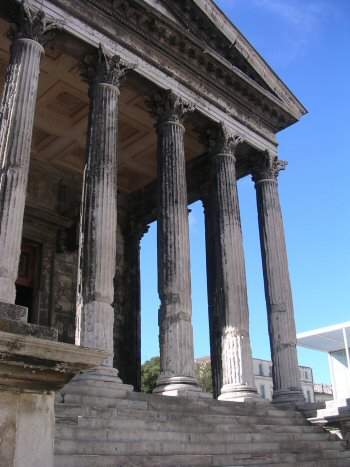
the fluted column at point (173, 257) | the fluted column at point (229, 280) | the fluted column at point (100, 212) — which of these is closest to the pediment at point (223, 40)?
the fluted column at point (173, 257)

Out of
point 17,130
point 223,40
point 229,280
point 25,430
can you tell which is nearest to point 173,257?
point 229,280

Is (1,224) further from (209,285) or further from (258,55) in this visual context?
(258,55)

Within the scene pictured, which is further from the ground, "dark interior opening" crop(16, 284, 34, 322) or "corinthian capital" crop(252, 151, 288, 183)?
"corinthian capital" crop(252, 151, 288, 183)

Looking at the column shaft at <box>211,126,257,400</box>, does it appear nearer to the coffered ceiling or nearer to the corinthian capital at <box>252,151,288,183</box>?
the corinthian capital at <box>252,151,288,183</box>

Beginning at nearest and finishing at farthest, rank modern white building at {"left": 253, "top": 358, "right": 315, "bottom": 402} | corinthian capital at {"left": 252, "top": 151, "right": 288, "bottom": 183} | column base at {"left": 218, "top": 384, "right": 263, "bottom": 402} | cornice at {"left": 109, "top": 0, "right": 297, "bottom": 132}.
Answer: column base at {"left": 218, "top": 384, "right": 263, "bottom": 402}, cornice at {"left": 109, "top": 0, "right": 297, "bottom": 132}, corinthian capital at {"left": 252, "top": 151, "right": 288, "bottom": 183}, modern white building at {"left": 253, "top": 358, "right": 315, "bottom": 402}

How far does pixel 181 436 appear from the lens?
966 centimetres

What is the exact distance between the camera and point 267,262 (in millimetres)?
16828

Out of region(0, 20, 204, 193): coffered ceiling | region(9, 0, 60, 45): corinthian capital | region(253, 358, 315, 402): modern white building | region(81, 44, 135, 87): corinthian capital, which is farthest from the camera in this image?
region(253, 358, 315, 402): modern white building

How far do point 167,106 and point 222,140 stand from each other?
7.74ft

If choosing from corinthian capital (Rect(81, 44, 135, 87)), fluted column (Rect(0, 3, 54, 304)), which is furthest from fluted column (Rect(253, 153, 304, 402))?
fluted column (Rect(0, 3, 54, 304))

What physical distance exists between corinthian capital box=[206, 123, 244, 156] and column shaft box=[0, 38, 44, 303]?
251 inches

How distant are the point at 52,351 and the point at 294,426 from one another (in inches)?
454

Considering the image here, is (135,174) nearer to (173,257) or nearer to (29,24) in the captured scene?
(173,257)

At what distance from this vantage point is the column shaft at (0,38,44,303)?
33.3 feet
